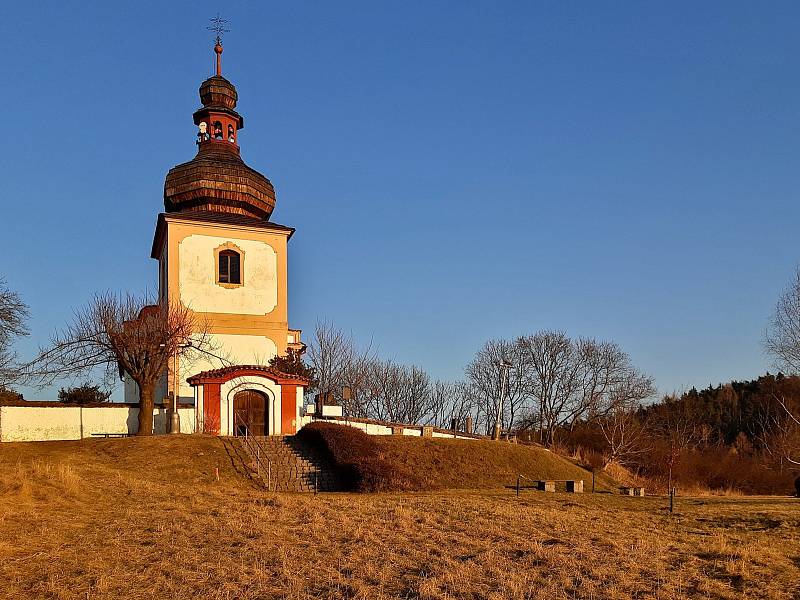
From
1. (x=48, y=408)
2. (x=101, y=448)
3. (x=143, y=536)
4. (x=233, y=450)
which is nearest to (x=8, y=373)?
(x=48, y=408)

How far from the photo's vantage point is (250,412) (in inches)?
1209

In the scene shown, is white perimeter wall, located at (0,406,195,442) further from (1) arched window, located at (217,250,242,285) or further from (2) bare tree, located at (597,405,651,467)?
(2) bare tree, located at (597,405,651,467)

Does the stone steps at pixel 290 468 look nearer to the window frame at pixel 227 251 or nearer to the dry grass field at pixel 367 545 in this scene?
the dry grass field at pixel 367 545

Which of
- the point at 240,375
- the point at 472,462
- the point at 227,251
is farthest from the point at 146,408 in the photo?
the point at 472,462

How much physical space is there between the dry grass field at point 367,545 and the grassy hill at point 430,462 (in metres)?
3.65

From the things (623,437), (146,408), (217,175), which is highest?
(217,175)

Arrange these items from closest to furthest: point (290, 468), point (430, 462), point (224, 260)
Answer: point (290, 468)
point (430, 462)
point (224, 260)

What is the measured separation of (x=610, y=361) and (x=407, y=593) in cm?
5267

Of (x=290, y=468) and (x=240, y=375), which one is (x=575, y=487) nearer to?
(x=290, y=468)

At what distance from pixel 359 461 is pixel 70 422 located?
14.1 m

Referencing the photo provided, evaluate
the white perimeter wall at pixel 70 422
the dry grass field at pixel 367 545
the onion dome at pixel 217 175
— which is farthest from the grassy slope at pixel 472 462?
the onion dome at pixel 217 175

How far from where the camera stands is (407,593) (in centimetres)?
871

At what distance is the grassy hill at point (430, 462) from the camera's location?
76.1 ft

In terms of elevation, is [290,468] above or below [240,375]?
below
